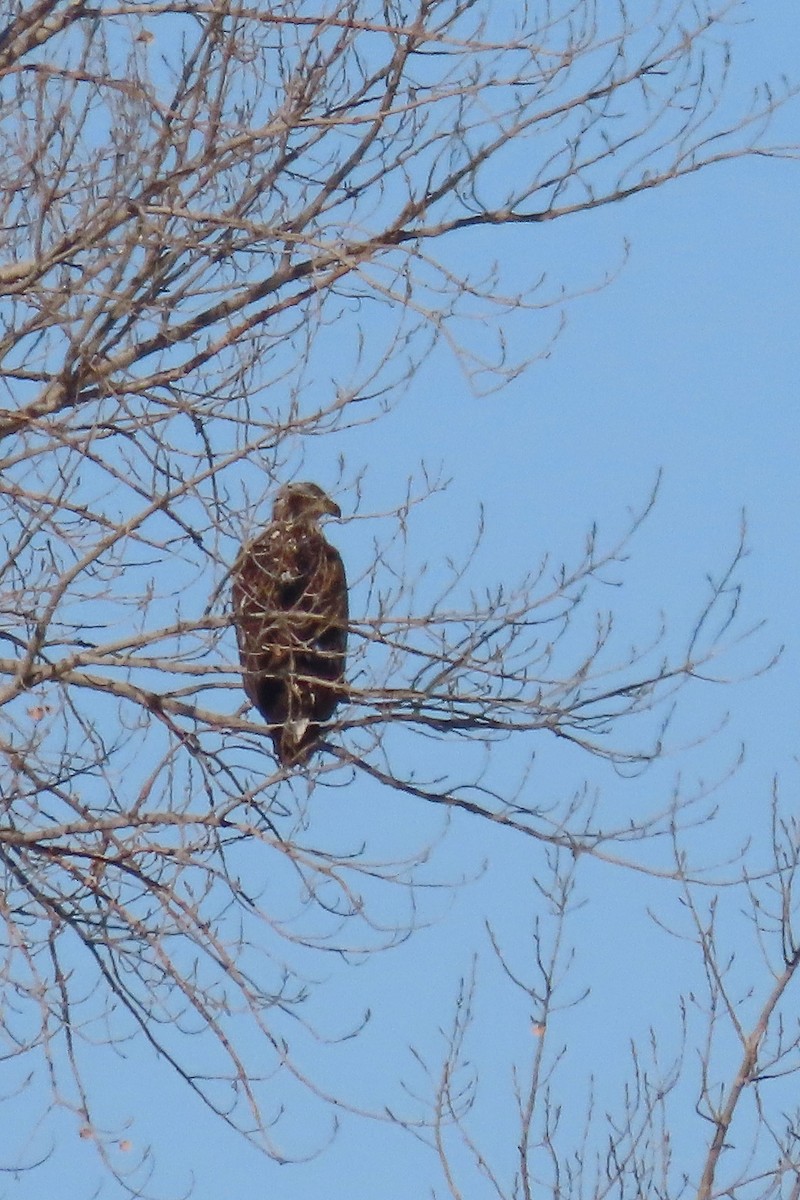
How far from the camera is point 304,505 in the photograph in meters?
5.90

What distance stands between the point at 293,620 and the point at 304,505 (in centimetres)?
34

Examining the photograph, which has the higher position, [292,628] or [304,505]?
A: [304,505]

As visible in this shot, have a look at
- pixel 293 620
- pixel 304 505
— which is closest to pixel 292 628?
pixel 293 620

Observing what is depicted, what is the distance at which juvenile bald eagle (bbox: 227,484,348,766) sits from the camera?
18.6 ft

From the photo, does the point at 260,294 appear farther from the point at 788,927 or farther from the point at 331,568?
the point at 788,927

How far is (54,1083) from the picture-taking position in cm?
564

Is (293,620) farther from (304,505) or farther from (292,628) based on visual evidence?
(304,505)

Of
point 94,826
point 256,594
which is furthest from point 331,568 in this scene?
point 94,826

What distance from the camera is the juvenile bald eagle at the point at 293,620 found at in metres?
5.68

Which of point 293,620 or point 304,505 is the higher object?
point 304,505

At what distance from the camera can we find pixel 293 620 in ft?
19.5

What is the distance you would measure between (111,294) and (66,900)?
1.77 m

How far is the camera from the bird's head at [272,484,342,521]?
578cm

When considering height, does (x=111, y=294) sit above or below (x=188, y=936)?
above
